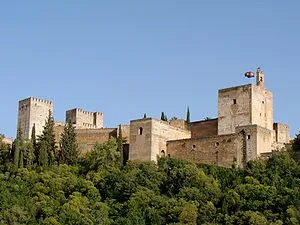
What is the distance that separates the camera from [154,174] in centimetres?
4291

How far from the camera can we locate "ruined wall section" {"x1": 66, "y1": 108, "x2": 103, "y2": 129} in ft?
186

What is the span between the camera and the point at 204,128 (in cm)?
4859

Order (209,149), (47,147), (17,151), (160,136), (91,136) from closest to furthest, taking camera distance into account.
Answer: (209,149)
(160,136)
(17,151)
(47,147)
(91,136)

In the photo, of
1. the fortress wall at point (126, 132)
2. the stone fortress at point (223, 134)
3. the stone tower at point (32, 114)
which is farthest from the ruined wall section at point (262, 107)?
the stone tower at point (32, 114)

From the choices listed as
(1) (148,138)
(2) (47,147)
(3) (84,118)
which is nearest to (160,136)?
(1) (148,138)

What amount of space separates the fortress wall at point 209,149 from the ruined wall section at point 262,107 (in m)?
2.07

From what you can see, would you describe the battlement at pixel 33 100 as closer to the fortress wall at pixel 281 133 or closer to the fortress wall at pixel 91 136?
the fortress wall at pixel 91 136

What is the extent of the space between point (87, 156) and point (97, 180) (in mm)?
3468

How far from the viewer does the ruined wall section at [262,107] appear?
45162 mm

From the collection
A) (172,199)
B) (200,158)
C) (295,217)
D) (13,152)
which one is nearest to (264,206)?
(295,217)

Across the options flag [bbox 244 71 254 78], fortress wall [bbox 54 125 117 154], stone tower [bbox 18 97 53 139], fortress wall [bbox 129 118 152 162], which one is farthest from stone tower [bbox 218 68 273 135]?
stone tower [bbox 18 97 53 139]

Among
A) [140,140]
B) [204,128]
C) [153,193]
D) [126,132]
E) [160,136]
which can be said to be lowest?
[153,193]

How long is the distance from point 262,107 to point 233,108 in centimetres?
165

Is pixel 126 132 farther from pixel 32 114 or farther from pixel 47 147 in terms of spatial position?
pixel 32 114
